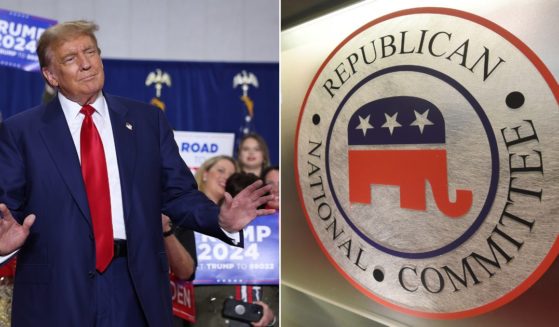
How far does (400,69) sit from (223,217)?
0.72 m

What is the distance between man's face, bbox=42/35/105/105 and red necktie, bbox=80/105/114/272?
0.09 m

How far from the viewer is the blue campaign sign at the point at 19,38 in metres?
3.69

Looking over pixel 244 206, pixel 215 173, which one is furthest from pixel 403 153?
pixel 215 173

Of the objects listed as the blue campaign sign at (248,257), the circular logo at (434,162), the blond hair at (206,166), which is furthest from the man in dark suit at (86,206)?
the blond hair at (206,166)

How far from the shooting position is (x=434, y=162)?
109cm

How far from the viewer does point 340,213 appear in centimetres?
133

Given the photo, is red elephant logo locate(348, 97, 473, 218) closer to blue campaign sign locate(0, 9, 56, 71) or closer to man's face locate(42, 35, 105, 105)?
man's face locate(42, 35, 105, 105)

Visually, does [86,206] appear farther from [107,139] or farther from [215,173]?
[215,173]

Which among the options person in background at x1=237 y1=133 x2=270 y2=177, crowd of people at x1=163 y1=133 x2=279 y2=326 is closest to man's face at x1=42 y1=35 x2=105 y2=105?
crowd of people at x1=163 y1=133 x2=279 y2=326

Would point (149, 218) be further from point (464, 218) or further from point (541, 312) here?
point (541, 312)

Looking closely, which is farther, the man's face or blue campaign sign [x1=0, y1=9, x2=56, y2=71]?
blue campaign sign [x1=0, y1=9, x2=56, y2=71]

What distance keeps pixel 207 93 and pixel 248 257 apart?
4.64ft

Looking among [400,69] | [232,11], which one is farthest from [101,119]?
[232,11]

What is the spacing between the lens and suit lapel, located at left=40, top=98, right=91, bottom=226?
1525 mm
